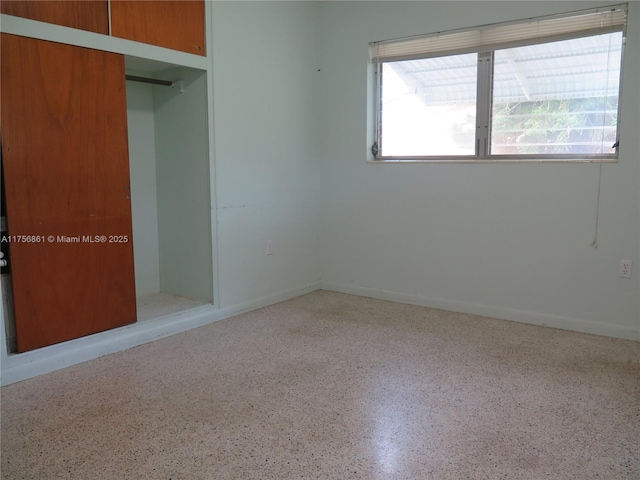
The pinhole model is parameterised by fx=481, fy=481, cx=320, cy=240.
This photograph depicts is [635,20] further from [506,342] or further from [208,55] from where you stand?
[208,55]

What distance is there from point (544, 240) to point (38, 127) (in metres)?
3.21

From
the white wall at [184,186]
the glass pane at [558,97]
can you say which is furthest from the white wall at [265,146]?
the glass pane at [558,97]

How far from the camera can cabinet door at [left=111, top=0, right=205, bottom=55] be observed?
2834 millimetres

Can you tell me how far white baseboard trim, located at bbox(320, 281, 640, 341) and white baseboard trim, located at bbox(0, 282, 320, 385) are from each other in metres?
1.00

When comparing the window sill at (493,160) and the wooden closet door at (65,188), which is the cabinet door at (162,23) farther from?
the window sill at (493,160)

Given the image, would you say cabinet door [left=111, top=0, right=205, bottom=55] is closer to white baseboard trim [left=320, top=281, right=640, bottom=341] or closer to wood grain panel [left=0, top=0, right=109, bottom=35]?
wood grain panel [left=0, top=0, right=109, bottom=35]

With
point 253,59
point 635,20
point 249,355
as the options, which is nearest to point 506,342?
point 249,355

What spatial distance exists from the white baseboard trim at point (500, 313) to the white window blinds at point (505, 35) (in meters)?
1.89

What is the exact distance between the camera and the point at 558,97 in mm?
3242

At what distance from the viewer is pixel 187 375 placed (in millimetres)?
2545

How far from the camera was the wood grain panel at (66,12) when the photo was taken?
239cm

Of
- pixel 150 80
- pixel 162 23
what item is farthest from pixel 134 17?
pixel 150 80

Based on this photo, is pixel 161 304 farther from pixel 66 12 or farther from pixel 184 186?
pixel 66 12

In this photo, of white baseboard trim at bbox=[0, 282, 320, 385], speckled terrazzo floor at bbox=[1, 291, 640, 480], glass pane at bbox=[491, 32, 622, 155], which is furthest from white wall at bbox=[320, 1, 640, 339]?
white baseboard trim at bbox=[0, 282, 320, 385]
